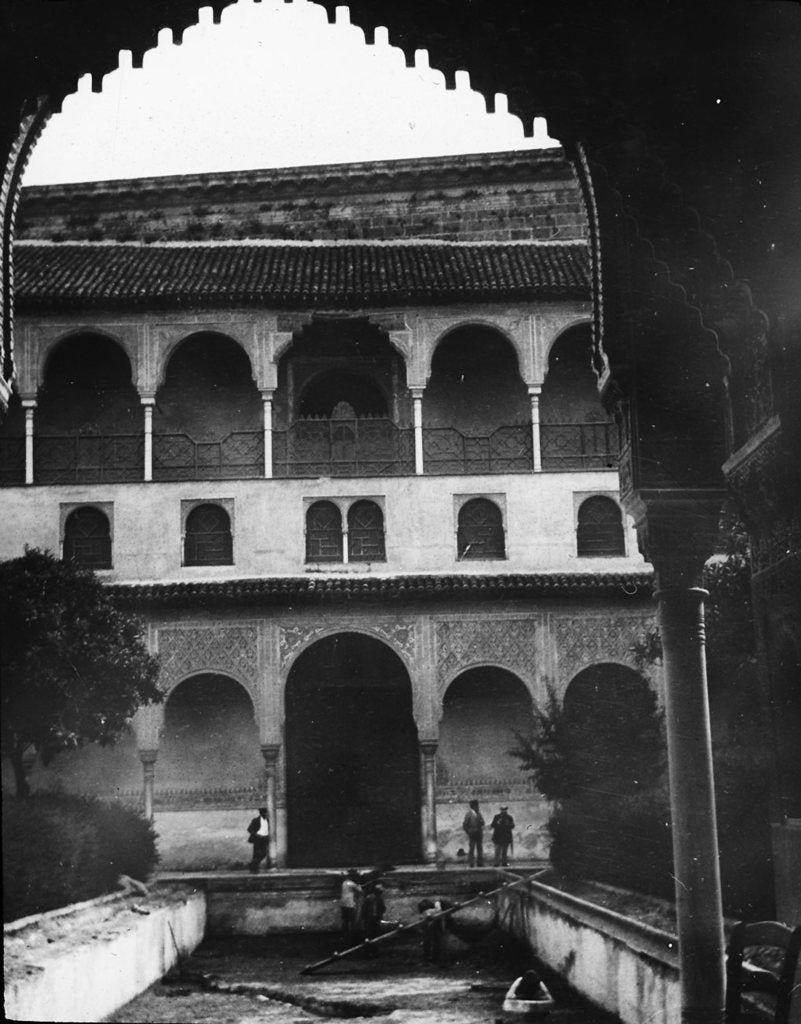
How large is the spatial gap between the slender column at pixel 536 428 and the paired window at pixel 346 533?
2715 mm

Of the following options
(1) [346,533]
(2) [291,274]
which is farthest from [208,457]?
(2) [291,274]

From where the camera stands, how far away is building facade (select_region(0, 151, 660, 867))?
22031 millimetres

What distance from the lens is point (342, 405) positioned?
80.8 feet

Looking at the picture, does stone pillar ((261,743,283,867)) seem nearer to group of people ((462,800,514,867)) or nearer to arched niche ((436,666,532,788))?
arched niche ((436,666,532,788))

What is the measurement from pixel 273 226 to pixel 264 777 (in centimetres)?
1071

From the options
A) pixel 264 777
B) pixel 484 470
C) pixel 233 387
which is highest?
pixel 233 387

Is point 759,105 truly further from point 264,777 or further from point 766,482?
point 264,777

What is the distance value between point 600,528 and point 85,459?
27.2 feet

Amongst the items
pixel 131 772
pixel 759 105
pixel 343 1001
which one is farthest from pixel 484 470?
pixel 759 105

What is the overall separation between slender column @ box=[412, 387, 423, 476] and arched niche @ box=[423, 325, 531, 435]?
460 millimetres

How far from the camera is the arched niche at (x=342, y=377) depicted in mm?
24406

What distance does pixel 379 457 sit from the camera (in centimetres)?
2364

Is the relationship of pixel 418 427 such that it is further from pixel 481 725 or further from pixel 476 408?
pixel 481 725

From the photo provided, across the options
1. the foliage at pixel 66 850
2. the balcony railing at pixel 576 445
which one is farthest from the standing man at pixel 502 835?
the balcony railing at pixel 576 445
